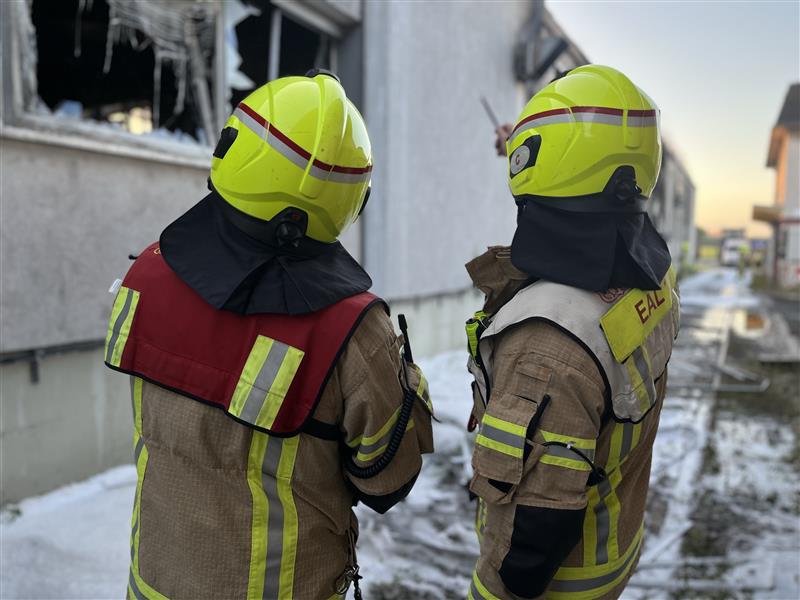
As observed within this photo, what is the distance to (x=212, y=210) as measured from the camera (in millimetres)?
1413

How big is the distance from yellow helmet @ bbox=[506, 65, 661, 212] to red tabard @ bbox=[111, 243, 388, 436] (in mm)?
582

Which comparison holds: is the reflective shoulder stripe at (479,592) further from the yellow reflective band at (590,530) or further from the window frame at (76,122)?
the window frame at (76,122)

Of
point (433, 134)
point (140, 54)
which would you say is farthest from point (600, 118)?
point (433, 134)

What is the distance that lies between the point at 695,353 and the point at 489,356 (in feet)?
30.6

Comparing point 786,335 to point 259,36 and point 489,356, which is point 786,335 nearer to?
point 259,36

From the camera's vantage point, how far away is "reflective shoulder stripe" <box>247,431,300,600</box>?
1297 millimetres

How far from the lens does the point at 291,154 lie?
4.23ft

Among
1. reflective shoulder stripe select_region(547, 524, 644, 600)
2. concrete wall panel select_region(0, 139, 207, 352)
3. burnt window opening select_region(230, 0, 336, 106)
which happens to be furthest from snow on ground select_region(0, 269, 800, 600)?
burnt window opening select_region(230, 0, 336, 106)

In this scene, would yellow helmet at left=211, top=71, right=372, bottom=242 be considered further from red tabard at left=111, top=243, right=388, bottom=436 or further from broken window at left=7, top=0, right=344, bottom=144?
broken window at left=7, top=0, right=344, bottom=144

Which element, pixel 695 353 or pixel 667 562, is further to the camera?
pixel 695 353

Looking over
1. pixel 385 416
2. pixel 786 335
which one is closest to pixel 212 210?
pixel 385 416

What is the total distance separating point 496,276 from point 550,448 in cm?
52

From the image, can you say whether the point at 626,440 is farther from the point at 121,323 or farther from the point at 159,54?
the point at 159,54

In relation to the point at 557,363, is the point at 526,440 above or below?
below
